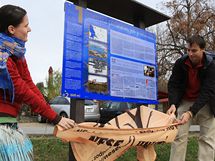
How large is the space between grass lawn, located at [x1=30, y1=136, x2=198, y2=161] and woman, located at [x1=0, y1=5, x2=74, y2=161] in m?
3.71

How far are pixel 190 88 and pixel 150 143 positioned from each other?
52.3 inches

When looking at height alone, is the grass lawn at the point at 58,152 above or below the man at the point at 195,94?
below

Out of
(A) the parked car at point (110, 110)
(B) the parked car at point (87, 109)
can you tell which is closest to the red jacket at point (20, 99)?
(B) the parked car at point (87, 109)

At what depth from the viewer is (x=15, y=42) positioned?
2.95 m

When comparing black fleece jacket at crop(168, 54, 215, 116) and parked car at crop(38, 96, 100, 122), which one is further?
parked car at crop(38, 96, 100, 122)

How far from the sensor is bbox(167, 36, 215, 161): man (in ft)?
17.1

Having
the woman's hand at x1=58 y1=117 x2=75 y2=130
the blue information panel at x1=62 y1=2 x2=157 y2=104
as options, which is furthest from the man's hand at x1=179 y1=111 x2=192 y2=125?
the woman's hand at x1=58 y1=117 x2=75 y2=130

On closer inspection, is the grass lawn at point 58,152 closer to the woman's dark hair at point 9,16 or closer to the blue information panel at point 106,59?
the blue information panel at point 106,59

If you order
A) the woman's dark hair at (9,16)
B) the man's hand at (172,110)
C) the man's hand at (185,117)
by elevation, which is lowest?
the man's hand at (185,117)

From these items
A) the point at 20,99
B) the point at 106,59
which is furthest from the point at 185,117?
the point at 20,99

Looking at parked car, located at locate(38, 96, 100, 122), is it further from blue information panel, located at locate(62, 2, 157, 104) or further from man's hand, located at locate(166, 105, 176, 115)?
man's hand, located at locate(166, 105, 176, 115)

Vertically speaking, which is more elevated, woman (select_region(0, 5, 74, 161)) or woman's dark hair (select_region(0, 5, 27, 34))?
woman's dark hair (select_region(0, 5, 27, 34))

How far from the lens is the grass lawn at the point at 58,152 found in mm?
6633

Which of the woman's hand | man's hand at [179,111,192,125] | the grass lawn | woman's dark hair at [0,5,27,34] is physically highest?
woman's dark hair at [0,5,27,34]
